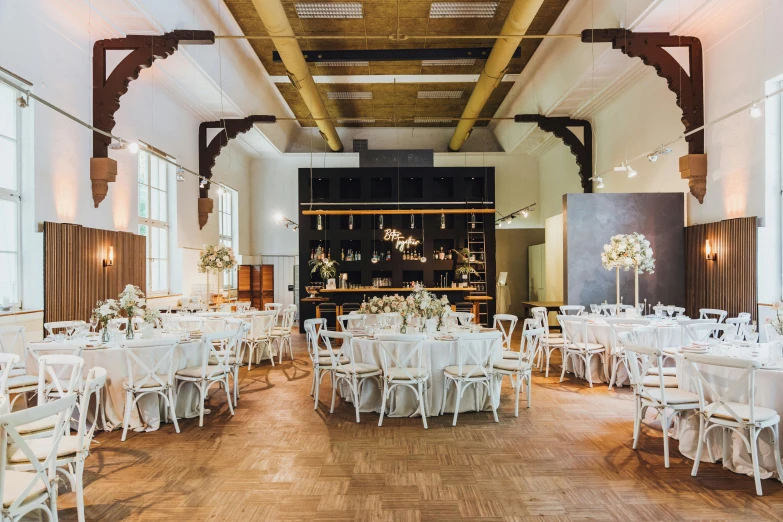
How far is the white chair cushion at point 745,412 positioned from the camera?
381cm

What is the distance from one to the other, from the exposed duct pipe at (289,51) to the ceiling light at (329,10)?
1.53 ft

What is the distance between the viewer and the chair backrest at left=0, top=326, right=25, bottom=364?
581 cm

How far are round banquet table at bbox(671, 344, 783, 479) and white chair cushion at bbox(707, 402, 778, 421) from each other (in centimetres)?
9

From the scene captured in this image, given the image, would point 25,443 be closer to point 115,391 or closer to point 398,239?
point 115,391

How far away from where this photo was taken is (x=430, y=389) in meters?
5.72

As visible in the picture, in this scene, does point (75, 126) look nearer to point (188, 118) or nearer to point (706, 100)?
point (188, 118)

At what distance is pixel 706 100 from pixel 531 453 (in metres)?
6.80

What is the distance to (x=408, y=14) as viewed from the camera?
9.54 metres

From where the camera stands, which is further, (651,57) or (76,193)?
(651,57)

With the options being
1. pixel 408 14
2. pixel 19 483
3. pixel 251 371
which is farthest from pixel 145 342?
pixel 408 14

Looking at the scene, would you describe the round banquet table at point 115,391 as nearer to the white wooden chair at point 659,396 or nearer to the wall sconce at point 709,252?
the white wooden chair at point 659,396

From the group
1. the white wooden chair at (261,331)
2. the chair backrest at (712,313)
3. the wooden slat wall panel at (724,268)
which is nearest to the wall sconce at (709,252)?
the wooden slat wall panel at (724,268)

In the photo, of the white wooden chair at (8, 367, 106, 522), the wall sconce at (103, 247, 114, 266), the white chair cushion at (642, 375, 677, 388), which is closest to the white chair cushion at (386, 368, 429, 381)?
the white chair cushion at (642, 375, 677, 388)

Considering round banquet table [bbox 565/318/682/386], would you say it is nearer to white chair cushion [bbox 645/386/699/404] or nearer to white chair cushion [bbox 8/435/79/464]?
white chair cushion [bbox 645/386/699/404]
